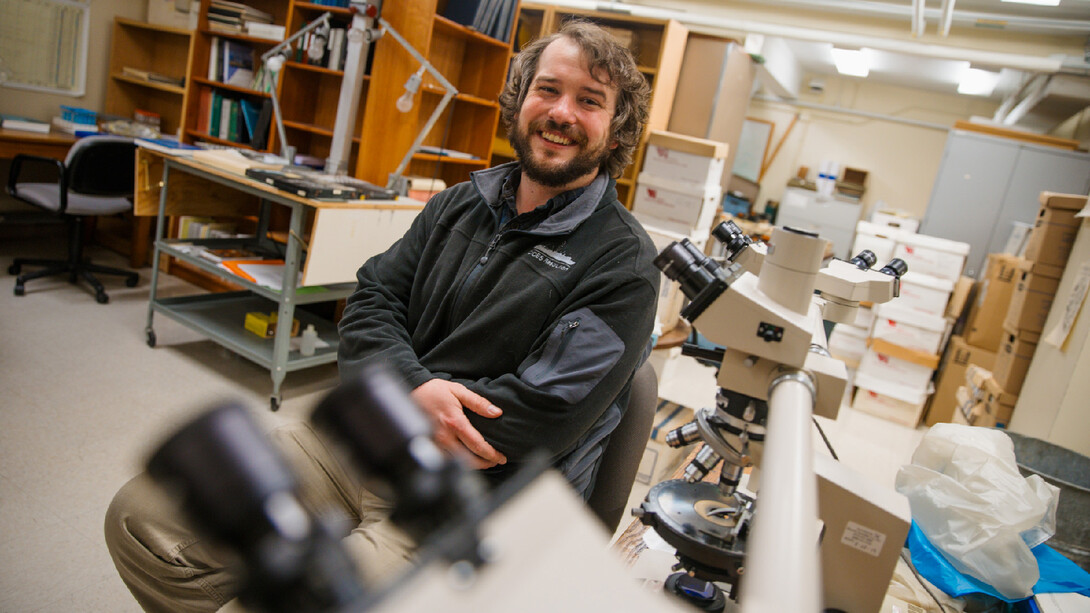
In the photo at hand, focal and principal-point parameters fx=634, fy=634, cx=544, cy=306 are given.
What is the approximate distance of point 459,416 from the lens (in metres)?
1.18

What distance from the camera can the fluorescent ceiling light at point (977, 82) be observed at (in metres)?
5.68

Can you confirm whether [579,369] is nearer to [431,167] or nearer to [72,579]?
[72,579]

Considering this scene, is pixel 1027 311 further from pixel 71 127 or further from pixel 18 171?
pixel 71 127

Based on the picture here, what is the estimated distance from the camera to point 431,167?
3816mm

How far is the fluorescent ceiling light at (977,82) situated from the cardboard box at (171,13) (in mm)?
6342

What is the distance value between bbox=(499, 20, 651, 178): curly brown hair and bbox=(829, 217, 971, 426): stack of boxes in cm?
316

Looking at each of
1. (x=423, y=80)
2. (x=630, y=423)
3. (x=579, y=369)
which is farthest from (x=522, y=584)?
(x=423, y=80)

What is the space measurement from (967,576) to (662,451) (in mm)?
1461

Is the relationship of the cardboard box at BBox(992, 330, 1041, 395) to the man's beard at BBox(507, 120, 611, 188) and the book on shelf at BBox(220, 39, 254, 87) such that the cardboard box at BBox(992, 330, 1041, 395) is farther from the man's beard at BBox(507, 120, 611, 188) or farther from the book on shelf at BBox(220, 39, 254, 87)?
the book on shelf at BBox(220, 39, 254, 87)

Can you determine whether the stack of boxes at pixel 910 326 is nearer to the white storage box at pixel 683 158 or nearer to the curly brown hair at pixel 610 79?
the white storage box at pixel 683 158

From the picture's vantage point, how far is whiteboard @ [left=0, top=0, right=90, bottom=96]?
406 cm

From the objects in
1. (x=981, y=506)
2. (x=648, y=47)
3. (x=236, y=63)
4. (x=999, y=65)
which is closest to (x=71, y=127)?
→ (x=236, y=63)

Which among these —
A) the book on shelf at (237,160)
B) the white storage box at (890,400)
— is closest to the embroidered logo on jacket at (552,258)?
the book on shelf at (237,160)

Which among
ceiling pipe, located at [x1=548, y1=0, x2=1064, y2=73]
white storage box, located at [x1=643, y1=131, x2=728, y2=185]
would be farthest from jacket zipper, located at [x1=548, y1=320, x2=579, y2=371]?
ceiling pipe, located at [x1=548, y1=0, x2=1064, y2=73]
